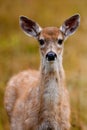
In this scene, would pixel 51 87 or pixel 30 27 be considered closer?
pixel 51 87

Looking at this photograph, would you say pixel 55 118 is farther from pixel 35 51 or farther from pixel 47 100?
pixel 35 51

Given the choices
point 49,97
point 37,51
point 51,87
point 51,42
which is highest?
point 37,51

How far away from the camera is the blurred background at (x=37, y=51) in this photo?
15.1 meters

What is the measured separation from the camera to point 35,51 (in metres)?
19.0

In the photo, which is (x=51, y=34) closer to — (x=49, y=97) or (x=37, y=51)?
(x=49, y=97)

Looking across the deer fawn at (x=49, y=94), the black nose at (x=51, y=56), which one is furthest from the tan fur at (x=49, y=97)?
the black nose at (x=51, y=56)

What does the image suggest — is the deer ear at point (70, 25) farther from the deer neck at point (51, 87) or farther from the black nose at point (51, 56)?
the black nose at point (51, 56)

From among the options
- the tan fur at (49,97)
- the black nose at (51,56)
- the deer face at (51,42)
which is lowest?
the tan fur at (49,97)

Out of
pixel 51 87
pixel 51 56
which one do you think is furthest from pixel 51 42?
→ pixel 51 87

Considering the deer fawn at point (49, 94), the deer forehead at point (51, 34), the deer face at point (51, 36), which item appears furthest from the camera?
the deer forehead at point (51, 34)

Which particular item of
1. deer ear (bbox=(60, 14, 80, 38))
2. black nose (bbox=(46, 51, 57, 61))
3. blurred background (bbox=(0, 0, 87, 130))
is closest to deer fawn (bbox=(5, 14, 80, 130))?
black nose (bbox=(46, 51, 57, 61))

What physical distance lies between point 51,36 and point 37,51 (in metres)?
6.47

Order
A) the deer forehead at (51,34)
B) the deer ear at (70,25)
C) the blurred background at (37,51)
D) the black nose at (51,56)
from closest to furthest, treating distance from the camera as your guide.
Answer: the black nose at (51,56) → the deer forehead at (51,34) → the deer ear at (70,25) → the blurred background at (37,51)

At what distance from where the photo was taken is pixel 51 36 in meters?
12.5
